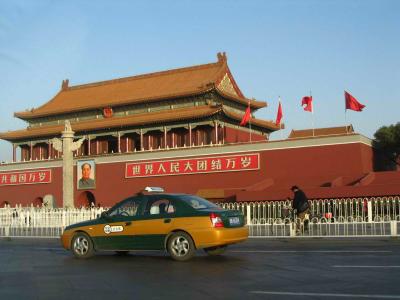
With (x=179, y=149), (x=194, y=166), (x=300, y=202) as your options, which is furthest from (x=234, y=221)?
(x=179, y=149)

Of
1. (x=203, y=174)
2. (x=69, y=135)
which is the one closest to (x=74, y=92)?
(x=203, y=174)

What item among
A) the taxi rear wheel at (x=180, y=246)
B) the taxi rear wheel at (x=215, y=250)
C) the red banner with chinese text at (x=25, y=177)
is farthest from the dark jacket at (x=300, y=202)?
the red banner with chinese text at (x=25, y=177)

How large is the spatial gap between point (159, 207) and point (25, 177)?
36.0m

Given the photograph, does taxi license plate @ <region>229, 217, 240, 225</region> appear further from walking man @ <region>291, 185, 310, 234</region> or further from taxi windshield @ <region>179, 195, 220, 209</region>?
walking man @ <region>291, 185, 310, 234</region>

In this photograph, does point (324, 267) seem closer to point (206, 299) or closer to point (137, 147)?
point (206, 299)

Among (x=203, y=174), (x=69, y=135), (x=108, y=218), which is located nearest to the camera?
(x=108, y=218)

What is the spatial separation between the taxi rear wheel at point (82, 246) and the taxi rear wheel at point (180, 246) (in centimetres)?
204

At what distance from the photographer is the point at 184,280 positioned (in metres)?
7.98

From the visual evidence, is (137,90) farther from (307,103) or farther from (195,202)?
(195,202)

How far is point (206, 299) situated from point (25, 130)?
44974mm

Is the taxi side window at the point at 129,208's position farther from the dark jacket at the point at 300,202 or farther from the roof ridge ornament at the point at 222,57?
the roof ridge ornament at the point at 222,57

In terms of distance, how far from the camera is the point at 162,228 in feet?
35.3

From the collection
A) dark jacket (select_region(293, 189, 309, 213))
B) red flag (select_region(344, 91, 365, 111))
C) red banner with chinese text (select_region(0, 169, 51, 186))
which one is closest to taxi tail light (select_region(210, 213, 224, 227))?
dark jacket (select_region(293, 189, 309, 213))

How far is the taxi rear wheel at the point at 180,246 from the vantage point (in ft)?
34.3
